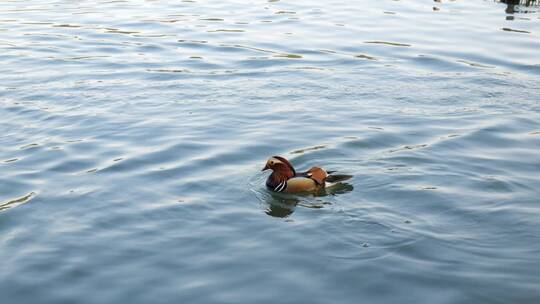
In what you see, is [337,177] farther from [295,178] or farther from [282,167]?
[282,167]

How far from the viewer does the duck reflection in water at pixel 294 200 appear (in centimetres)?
1068

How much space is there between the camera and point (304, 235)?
9.70 metres

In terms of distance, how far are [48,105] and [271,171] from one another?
505 centimetres

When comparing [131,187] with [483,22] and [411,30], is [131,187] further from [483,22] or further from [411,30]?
[483,22]

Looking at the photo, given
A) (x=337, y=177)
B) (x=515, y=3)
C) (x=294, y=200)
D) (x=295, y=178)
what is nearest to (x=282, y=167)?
(x=295, y=178)

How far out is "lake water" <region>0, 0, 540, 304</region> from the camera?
8719mm

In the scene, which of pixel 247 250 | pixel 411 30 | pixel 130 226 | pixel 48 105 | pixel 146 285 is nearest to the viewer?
pixel 146 285

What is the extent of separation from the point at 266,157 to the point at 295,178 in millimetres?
1564

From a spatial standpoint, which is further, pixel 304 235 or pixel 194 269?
pixel 304 235

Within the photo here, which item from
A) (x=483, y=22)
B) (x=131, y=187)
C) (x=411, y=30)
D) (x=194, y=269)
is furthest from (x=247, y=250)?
(x=483, y=22)

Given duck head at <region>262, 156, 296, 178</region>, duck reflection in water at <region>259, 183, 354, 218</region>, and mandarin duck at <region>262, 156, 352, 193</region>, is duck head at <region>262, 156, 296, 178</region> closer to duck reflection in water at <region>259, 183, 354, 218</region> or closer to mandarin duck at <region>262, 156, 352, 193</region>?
mandarin duck at <region>262, 156, 352, 193</region>

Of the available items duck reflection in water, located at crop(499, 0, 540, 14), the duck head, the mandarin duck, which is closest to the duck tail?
the mandarin duck

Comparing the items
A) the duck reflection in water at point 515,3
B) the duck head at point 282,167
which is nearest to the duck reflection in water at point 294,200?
the duck head at point 282,167

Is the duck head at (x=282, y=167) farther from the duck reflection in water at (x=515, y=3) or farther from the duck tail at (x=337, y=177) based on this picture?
the duck reflection in water at (x=515, y=3)
